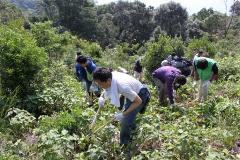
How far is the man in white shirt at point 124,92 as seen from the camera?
531 cm

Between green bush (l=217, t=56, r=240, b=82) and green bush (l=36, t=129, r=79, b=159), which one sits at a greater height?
green bush (l=217, t=56, r=240, b=82)

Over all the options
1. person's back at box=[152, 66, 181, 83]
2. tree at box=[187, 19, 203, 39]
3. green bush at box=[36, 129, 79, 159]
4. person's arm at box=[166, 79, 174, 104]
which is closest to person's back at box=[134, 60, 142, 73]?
person's back at box=[152, 66, 181, 83]

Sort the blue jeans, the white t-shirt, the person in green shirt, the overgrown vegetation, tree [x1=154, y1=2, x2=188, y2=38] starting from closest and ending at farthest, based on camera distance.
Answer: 1. the white t-shirt
2. the overgrown vegetation
3. the blue jeans
4. the person in green shirt
5. tree [x1=154, y1=2, x2=188, y2=38]

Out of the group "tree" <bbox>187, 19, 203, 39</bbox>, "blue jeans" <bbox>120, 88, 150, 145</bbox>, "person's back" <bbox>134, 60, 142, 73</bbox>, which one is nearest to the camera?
"blue jeans" <bbox>120, 88, 150, 145</bbox>

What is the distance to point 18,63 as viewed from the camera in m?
8.48

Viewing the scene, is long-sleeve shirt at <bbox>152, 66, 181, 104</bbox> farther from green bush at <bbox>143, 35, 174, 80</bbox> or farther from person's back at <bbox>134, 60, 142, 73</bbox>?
person's back at <bbox>134, 60, 142, 73</bbox>

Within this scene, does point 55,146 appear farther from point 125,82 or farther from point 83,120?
point 125,82

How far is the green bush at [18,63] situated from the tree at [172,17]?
40.8m

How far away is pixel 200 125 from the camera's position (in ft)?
25.8

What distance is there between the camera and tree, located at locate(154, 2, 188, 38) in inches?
1908

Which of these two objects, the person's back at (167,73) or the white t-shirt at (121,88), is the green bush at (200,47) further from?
the white t-shirt at (121,88)

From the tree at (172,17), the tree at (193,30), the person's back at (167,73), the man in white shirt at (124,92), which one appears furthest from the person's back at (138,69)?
the tree at (172,17)

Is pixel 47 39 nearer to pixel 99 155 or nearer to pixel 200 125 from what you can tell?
pixel 200 125

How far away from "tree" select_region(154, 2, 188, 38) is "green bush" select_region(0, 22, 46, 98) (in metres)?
40.8
